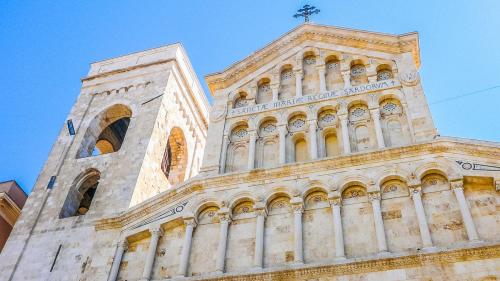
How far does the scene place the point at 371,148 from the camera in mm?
13633

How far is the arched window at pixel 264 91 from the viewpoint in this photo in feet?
53.9

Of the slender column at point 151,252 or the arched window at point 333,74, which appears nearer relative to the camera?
the slender column at point 151,252

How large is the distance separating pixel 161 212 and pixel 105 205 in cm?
434

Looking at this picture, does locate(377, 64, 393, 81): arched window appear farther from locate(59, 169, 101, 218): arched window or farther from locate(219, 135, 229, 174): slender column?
locate(59, 169, 101, 218): arched window

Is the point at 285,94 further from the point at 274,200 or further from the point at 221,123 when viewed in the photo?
the point at 274,200

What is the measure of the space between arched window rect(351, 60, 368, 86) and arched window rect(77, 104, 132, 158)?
933 centimetres

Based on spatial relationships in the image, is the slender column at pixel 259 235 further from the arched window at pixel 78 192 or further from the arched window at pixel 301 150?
the arched window at pixel 78 192

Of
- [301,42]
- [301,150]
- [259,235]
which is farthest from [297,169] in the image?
[301,42]

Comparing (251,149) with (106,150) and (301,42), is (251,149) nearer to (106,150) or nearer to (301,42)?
(301,42)

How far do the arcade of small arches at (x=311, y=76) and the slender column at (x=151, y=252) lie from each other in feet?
15.8

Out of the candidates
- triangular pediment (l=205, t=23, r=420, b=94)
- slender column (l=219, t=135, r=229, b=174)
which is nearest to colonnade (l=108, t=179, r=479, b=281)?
slender column (l=219, t=135, r=229, b=174)

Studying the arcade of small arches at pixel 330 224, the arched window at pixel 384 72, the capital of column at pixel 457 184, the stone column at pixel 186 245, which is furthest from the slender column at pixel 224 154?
the capital of column at pixel 457 184

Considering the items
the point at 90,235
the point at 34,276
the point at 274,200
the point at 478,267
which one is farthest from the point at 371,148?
Result: the point at 34,276

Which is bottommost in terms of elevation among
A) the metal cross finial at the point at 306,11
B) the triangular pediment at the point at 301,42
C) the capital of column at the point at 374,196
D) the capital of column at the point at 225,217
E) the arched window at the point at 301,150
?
the capital of column at the point at 225,217
